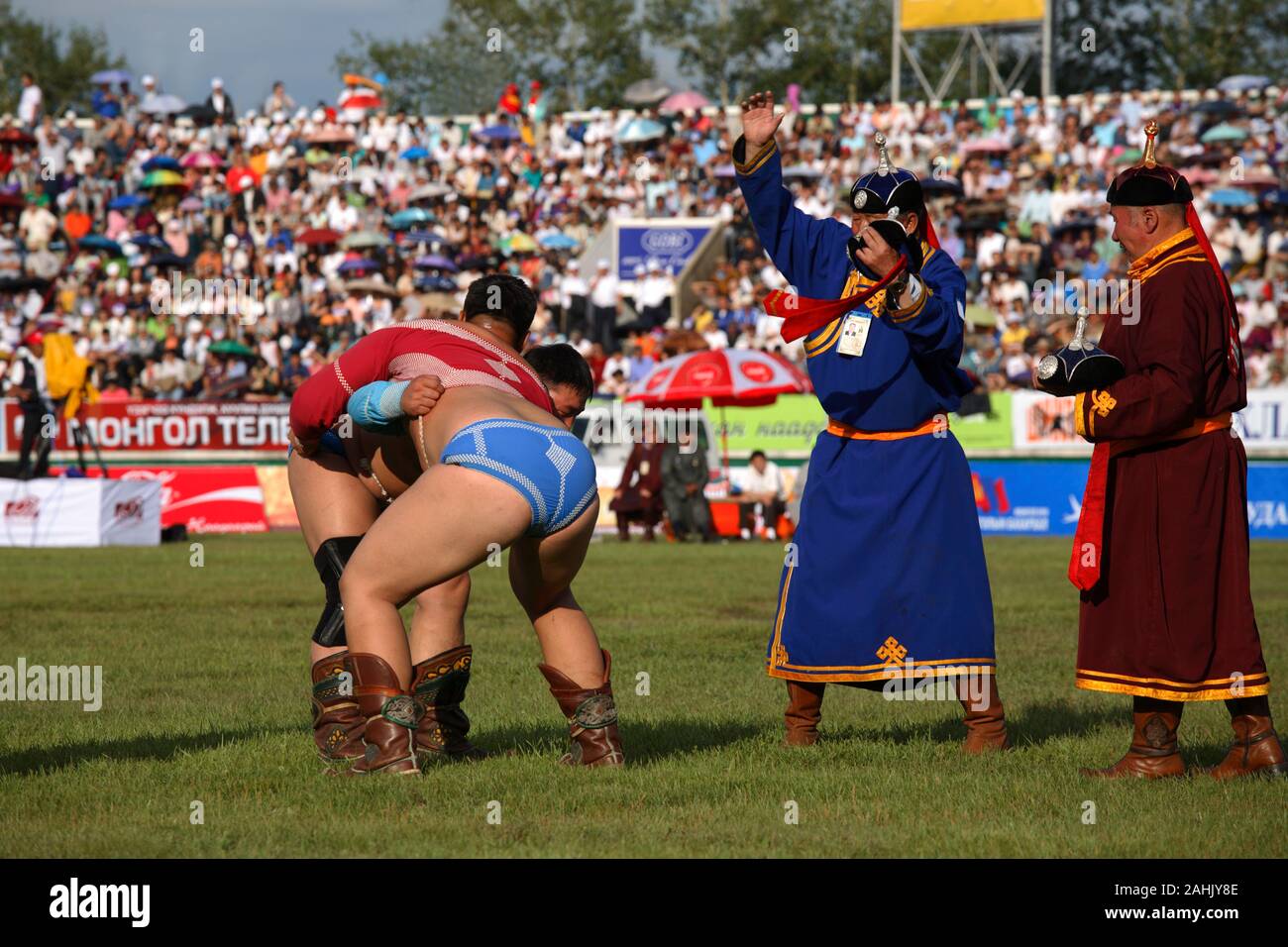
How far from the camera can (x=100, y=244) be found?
32.8 meters

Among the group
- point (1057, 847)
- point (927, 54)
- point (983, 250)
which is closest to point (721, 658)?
point (1057, 847)

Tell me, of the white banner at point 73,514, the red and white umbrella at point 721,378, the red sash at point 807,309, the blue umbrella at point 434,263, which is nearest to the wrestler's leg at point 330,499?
the red sash at point 807,309

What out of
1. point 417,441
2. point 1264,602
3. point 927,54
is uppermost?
point 927,54

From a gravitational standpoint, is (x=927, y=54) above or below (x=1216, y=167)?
above

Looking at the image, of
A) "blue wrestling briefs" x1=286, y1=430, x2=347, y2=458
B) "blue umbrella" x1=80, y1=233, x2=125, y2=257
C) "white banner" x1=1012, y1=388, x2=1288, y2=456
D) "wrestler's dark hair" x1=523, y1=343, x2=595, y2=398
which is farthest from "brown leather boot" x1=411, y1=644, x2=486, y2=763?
"blue umbrella" x1=80, y1=233, x2=125, y2=257

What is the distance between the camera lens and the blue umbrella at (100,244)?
32.7m

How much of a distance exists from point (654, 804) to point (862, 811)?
71 cm

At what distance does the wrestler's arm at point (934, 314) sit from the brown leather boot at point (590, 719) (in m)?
1.72

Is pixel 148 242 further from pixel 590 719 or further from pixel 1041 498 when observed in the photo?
pixel 590 719

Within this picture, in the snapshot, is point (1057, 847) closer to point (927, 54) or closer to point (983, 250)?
point (983, 250)

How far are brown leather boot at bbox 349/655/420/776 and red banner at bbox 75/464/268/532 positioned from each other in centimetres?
1868

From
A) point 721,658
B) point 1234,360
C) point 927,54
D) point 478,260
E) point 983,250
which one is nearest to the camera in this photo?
point 1234,360

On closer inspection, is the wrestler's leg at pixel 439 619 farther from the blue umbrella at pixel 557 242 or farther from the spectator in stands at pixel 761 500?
the blue umbrella at pixel 557 242

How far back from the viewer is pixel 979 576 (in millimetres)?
7238
